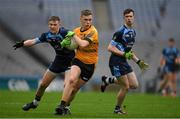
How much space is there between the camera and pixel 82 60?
14.2 metres

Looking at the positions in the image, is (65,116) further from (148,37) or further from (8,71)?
(148,37)

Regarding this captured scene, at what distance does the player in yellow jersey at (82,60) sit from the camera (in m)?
13.8

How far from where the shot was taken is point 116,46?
15.2 meters

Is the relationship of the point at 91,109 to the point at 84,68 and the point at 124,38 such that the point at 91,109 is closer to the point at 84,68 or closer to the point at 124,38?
the point at 124,38

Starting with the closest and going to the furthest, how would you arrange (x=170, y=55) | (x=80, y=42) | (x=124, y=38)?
(x=80, y=42)
(x=124, y=38)
(x=170, y=55)

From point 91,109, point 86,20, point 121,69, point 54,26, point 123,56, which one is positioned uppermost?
point 86,20

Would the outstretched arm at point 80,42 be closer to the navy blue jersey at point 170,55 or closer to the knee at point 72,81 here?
the knee at point 72,81

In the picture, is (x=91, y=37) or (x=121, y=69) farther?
(x=121, y=69)

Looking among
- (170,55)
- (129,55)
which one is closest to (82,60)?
(129,55)

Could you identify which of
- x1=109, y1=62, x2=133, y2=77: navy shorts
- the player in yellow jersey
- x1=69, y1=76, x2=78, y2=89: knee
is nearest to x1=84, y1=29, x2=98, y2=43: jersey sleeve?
the player in yellow jersey

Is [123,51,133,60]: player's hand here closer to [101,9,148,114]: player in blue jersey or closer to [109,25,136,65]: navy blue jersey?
[101,9,148,114]: player in blue jersey

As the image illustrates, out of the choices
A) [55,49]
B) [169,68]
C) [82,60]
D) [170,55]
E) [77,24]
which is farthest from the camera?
[77,24]

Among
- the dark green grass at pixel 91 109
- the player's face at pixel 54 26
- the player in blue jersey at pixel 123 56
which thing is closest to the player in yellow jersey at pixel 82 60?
the dark green grass at pixel 91 109

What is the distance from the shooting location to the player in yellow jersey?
13.8 metres
